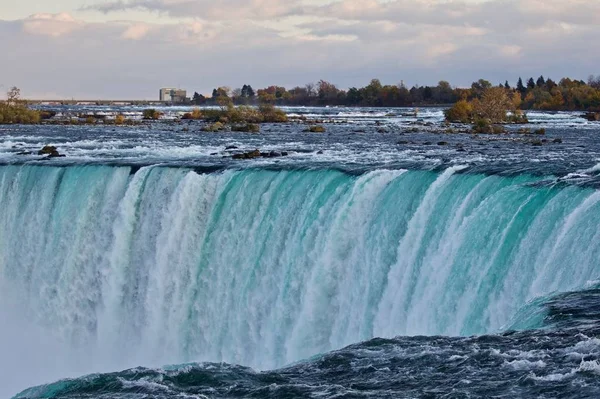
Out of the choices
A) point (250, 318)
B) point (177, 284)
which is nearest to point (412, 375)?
point (250, 318)

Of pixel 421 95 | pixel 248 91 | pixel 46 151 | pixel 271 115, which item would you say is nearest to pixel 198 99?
pixel 248 91

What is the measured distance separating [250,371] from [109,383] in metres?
1.94

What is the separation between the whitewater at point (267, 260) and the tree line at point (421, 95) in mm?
49908

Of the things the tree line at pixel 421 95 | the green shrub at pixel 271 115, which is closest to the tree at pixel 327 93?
the tree line at pixel 421 95

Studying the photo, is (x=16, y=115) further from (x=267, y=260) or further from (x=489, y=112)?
(x=267, y=260)

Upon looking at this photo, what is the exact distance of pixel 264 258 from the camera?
77.9 feet

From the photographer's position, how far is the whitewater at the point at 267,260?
61.1 ft

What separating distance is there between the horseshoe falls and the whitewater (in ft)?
0.12

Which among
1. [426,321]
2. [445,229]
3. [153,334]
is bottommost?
[153,334]

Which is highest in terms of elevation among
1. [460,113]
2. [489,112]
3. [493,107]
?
[493,107]

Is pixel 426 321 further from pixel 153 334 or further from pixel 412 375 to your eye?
pixel 153 334

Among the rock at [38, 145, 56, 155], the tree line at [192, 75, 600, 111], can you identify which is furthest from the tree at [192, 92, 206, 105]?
the rock at [38, 145, 56, 155]

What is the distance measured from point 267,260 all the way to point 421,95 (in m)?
109

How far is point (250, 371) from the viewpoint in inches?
567
